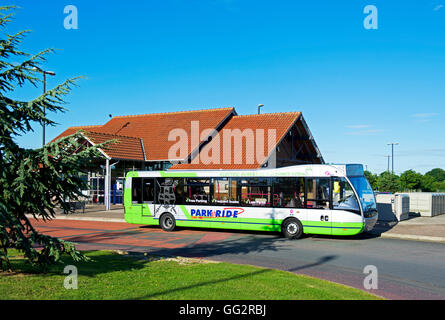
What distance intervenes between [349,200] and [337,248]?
7.03ft

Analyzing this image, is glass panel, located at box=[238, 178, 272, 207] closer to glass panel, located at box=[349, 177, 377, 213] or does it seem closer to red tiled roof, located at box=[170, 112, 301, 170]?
glass panel, located at box=[349, 177, 377, 213]

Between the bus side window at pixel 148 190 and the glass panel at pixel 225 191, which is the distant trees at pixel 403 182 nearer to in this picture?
the glass panel at pixel 225 191

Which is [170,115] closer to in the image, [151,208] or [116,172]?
[116,172]

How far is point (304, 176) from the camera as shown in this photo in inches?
628

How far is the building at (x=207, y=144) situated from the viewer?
2794cm

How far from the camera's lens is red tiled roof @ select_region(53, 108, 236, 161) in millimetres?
31094

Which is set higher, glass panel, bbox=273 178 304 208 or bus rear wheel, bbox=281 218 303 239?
glass panel, bbox=273 178 304 208

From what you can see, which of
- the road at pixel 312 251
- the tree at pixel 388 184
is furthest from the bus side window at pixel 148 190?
the tree at pixel 388 184

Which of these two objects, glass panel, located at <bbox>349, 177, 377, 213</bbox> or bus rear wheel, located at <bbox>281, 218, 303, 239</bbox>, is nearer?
glass panel, located at <bbox>349, 177, 377, 213</bbox>

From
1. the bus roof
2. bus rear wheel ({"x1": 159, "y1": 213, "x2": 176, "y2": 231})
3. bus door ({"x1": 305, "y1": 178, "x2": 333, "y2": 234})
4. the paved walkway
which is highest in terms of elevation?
the bus roof

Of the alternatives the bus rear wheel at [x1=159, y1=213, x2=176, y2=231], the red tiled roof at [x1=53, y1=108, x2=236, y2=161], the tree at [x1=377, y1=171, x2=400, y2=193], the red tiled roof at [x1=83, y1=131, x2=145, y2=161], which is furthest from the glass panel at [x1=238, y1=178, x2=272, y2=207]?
the tree at [x1=377, y1=171, x2=400, y2=193]

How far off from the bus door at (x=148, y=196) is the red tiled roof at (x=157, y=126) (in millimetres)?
10271

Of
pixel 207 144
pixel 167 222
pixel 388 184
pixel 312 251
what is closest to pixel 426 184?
pixel 388 184
